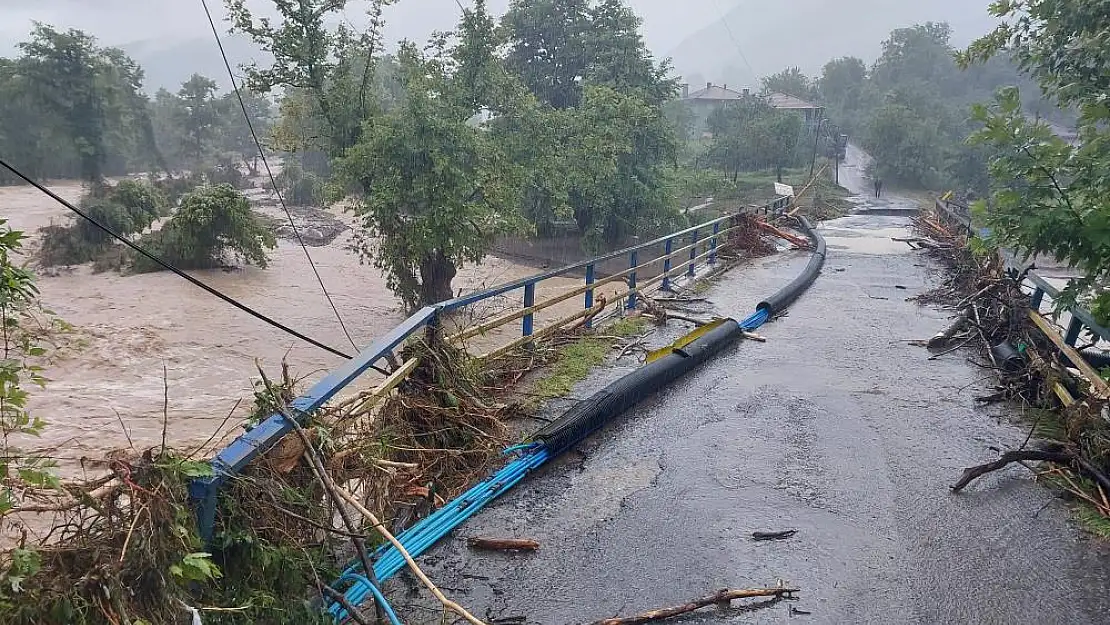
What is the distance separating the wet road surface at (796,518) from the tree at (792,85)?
266ft

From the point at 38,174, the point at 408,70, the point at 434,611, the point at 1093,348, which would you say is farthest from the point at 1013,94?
the point at 38,174

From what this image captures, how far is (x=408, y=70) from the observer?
59.3ft

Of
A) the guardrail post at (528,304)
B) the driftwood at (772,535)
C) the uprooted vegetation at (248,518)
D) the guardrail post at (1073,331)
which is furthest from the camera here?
the guardrail post at (528,304)

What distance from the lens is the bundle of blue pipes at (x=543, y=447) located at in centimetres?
318

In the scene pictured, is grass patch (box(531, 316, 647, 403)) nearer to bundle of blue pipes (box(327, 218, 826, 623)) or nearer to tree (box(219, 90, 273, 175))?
bundle of blue pipes (box(327, 218, 826, 623))

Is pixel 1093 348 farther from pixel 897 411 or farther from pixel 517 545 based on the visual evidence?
pixel 517 545

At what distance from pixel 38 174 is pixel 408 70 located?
42.4 metres

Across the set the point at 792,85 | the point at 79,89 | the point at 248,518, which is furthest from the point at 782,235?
the point at 792,85

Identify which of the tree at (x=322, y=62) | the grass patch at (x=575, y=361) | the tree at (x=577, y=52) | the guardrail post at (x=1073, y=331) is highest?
the tree at (x=577, y=52)

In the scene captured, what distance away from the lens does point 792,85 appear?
80.8 m

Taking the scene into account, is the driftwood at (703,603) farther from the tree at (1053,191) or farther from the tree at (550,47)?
the tree at (550,47)

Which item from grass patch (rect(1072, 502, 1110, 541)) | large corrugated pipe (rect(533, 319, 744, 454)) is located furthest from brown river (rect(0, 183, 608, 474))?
grass patch (rect(1072, 502, 1110, 541))

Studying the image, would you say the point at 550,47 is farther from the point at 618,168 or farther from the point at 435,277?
the point at 435,277

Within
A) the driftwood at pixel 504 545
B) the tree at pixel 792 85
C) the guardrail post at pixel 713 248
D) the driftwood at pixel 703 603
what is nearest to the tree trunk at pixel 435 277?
the guardrail post at pixel 713 248
